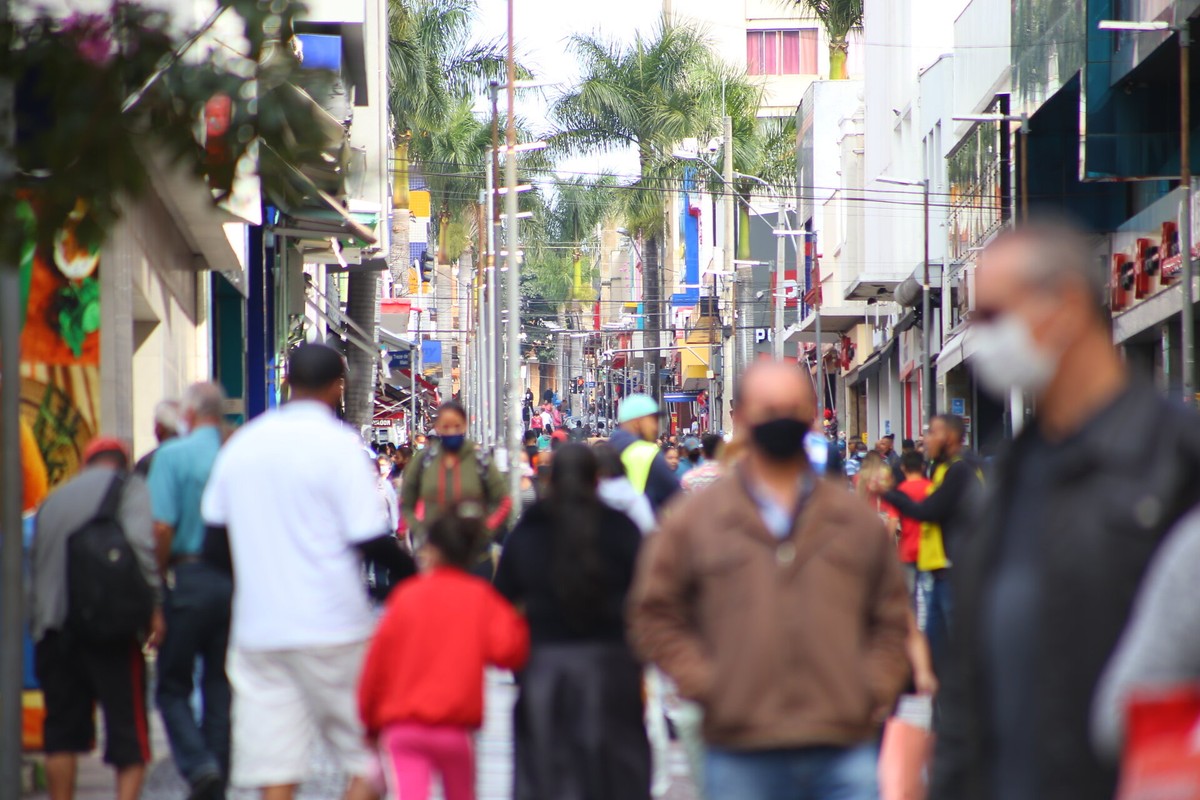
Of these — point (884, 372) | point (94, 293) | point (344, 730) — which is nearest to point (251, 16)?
point (344, 730)

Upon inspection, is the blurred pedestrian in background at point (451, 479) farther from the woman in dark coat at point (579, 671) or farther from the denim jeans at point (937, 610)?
the woman in dark coat at point (579, 671)

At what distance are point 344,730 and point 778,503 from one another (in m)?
2.41

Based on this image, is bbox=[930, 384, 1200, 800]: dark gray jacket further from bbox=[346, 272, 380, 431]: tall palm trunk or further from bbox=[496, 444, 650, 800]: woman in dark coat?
bbox=[346, 272, 380, 431]: tall palm trunk

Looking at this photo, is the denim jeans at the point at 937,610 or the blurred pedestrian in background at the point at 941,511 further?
the denim jeans at the point at 937,610

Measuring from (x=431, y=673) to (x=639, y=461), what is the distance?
199 inches

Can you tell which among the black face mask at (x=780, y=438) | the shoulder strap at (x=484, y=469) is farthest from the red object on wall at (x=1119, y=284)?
the black face mask at (x=780, y=438)

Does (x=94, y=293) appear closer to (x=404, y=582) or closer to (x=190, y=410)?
(x=190, y=410)

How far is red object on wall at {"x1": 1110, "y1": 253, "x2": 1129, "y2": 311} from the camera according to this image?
32875 millimetres

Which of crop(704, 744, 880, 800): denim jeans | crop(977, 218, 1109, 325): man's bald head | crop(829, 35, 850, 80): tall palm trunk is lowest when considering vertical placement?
crop(704, 744, 880, 800): denim jeans

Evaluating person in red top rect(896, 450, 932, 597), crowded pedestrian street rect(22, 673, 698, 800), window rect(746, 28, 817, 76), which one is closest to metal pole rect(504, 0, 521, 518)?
person in red top rect(896, 450, 932, 597)

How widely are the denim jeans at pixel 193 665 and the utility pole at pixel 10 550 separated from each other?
120cm

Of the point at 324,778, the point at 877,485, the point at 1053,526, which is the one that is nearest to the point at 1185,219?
the point at 877,485

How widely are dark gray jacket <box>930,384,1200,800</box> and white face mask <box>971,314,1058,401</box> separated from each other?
0.48 ft

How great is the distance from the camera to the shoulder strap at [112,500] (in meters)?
7.28
